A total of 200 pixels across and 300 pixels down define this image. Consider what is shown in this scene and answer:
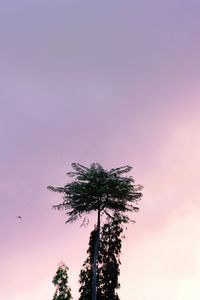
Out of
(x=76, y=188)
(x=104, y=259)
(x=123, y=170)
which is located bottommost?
(x=104, y=259)

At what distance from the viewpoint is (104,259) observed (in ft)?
120

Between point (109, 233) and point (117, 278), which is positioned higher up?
point (109, 233)

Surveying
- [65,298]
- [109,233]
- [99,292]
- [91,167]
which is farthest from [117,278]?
[91,167]

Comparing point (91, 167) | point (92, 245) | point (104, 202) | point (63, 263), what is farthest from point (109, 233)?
point (63, 263)

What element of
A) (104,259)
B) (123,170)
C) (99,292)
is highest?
(123,170)

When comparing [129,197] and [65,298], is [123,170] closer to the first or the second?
[129,197]

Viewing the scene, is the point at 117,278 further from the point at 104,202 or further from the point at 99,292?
the point at 104,202

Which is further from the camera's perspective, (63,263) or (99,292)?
(63,263)

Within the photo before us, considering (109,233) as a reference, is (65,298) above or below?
below

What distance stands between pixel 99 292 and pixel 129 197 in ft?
32.7

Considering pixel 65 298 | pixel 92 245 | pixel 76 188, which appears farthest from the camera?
pixel 65 298

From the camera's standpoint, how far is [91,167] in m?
31.9

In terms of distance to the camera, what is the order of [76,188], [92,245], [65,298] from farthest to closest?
1. [65,298]
2. [92,245]
3. [76,188]

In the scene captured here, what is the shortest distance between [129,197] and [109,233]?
541 centimetres
